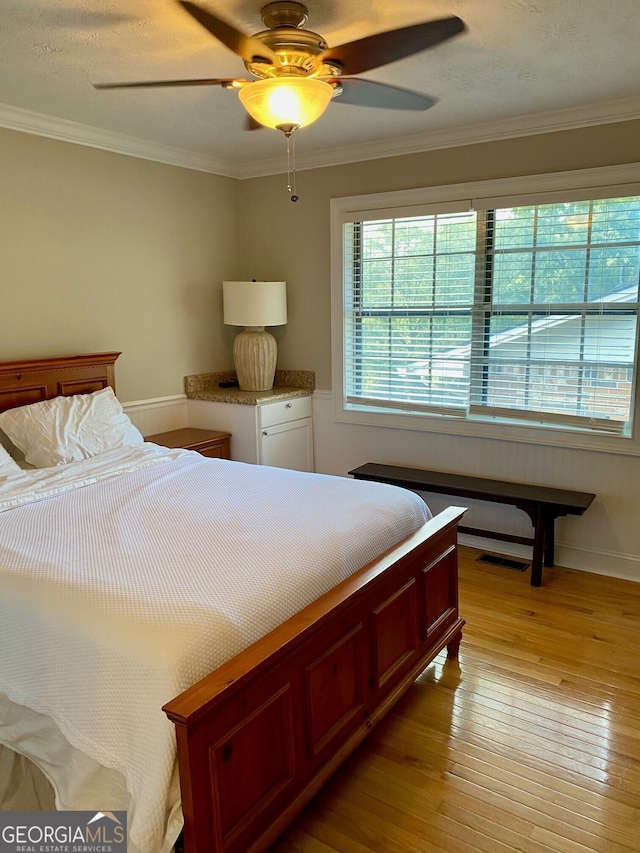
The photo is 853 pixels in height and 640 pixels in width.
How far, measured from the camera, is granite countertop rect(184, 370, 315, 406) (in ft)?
14.1

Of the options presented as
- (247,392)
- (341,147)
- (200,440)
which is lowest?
(200,440)

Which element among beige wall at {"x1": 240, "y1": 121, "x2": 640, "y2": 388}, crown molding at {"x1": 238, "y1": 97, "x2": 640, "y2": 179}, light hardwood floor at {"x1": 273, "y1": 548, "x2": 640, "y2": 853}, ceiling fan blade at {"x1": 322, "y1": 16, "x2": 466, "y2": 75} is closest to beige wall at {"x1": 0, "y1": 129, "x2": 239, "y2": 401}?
beige wall at {"x1": 240, "y1": 121, "x2": 640, "y2": 388}

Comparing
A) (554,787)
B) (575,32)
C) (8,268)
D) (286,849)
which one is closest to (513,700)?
(554,787)

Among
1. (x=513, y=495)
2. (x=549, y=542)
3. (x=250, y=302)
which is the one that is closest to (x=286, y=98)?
(x=250, y=302)

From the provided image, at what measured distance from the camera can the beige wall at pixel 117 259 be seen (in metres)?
3.47

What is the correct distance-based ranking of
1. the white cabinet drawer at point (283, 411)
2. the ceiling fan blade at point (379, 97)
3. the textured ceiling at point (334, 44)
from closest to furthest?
the textured ceiling at point (334, 44)
the ceiling fan blade at point (379, 97)
the white cabinet drawer at point (283, 411)

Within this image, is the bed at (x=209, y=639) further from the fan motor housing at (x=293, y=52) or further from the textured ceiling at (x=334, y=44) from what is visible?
the textured ceiling at (x=334, y=44)

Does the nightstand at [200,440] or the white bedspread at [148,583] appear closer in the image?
the white bedspread at [148,583]

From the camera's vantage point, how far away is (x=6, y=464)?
294cm

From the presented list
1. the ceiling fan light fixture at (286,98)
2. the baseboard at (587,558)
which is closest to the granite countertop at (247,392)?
the baseboard at (587,558)

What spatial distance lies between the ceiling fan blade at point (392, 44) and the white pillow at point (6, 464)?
85.6 inches

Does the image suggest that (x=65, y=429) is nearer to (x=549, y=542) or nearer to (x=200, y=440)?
(x=200, y=440)

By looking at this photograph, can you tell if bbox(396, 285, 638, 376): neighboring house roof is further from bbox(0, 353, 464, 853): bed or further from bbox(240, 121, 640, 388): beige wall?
bbox(0, 353, 464, 853): bed

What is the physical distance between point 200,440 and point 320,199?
1878 millimetres
